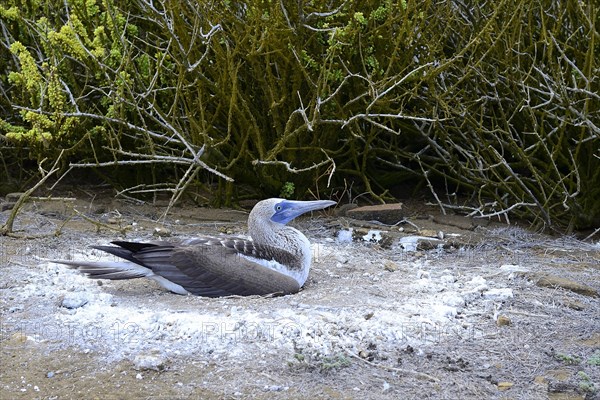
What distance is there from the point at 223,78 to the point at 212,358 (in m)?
2.90

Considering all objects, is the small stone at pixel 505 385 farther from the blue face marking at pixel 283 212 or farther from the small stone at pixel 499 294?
the blue face marking at pixel 283 212

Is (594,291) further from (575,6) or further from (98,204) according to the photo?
(98,204)

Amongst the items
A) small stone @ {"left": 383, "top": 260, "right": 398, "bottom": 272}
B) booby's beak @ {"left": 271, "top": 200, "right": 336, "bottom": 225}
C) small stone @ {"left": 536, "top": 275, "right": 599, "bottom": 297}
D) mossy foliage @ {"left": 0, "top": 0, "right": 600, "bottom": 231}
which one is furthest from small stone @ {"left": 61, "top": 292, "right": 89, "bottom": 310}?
small stone @ {"left": 536, "top": 275, "right": 599, "bottom": 297}

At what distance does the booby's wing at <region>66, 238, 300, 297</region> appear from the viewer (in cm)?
463

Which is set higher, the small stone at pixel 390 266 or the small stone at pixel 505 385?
the small stone at pixel 390 266

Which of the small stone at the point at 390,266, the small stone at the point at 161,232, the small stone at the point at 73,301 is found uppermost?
the small stone at the point at 73,301

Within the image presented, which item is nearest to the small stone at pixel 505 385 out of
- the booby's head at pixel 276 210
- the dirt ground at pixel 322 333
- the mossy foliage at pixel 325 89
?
the dirt ground at pixel 322 333

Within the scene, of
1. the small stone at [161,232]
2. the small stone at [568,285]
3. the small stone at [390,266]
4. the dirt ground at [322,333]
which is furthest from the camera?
the small stone at [161,232]

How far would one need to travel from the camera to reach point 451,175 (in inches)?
302

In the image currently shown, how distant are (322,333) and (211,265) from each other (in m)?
Answer: 0.92

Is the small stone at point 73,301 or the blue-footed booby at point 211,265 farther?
the blue-footed booby at point 211,265

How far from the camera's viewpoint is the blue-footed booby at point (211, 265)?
15.2 ft

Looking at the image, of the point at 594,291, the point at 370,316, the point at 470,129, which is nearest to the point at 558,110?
the point at 470,129

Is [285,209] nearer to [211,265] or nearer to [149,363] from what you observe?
[211,265]
